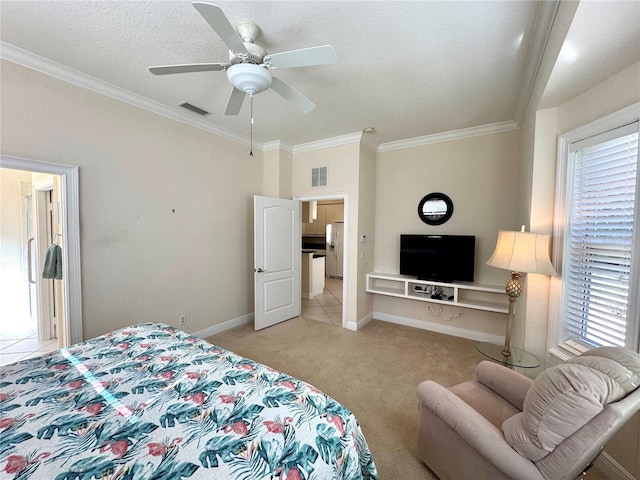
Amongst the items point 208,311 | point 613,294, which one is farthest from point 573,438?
point 208,311

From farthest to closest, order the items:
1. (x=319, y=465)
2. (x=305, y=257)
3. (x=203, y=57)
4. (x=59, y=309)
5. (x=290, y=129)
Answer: (x=305, y=257), (x=290, y=129), (x=59, y=309), (x=203, y=57), (x=319, y=465)

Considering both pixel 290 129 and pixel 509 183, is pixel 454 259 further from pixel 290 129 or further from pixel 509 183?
pixel 290 129

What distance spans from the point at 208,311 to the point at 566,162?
3927mm

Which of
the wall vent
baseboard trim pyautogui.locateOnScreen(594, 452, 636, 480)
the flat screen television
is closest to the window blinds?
baseboard trim pyautogui.locateOnScreen(594, 452, 636, 480)

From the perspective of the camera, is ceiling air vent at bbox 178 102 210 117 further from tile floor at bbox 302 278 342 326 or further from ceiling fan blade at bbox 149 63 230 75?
tile floor at bbox 302 278 342 326

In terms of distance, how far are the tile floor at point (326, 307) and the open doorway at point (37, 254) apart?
2936mm

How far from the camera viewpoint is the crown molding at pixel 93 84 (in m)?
1.98

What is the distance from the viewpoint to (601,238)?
170cm

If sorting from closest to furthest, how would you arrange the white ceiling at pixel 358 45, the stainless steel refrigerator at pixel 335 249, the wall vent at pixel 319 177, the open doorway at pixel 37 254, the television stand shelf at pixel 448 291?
1. the white ceiling at pixel 358 45
2. the open doorway at pixel 37 254
3. the television stand shelf at pixel 448 291
4. the wall vent at pixel 319 177
5. the stainless steel refrigerator at pixel 335 249

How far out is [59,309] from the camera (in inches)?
113

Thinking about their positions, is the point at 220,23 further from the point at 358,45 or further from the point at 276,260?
the point at 276,260

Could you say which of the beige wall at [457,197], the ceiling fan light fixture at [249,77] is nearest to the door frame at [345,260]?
the beige wall at [457,197]

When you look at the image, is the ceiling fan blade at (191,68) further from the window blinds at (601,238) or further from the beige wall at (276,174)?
the window blinds at (601,238)

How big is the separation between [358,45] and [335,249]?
6.30 metres
